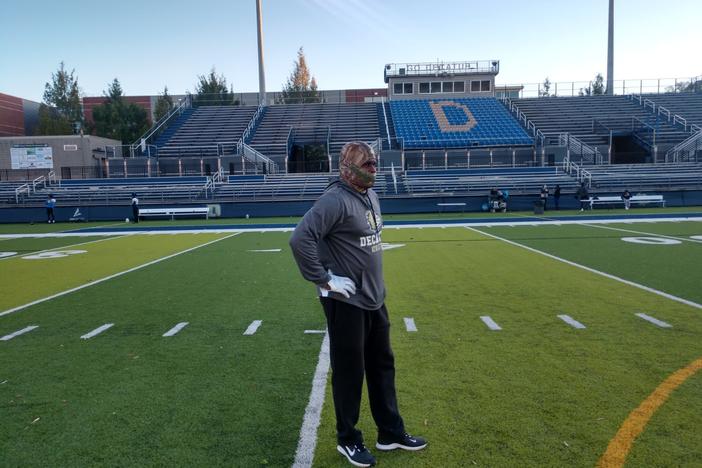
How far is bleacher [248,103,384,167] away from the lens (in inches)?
1569

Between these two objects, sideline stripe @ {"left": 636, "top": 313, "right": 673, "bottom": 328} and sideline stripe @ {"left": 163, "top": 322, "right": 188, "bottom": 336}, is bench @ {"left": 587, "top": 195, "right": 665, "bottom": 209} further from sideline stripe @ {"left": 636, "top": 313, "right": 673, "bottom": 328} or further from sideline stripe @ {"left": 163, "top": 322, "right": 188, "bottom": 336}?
sideline stripe @ {"left": 163, "top": 322, "right": 188, "bottom": 336}

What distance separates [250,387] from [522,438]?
7.16 feet

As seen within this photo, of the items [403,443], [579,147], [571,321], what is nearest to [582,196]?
[579,147]

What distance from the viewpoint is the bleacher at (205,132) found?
128 ft

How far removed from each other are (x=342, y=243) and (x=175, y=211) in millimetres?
26056

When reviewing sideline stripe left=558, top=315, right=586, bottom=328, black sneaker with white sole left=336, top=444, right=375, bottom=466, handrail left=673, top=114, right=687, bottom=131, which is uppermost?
handrail left=673, top=114, right=687, bottom=131

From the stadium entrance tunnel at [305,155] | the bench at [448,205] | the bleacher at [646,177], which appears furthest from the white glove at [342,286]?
the stadium entrance tunnel at [305,155]

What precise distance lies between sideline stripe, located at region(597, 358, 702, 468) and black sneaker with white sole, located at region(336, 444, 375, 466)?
137 cm

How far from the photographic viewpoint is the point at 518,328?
6.06 metres

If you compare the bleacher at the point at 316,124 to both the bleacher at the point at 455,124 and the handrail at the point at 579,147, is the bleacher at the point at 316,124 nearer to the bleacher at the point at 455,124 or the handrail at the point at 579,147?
the bleacher at the point at 455,124

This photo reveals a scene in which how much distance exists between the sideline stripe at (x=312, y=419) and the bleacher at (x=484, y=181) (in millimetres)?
24454

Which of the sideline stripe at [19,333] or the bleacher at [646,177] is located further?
the bleacher at [646,177]

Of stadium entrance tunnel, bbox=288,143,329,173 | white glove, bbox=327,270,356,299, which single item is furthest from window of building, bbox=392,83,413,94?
white glove, bbox=327,270,356,299

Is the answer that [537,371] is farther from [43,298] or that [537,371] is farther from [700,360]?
[43,298]
